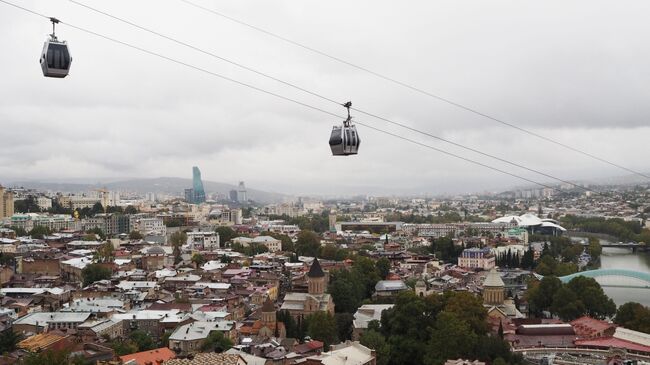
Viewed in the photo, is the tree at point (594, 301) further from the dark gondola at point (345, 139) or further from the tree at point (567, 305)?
the dark gondola at point (345, 139)

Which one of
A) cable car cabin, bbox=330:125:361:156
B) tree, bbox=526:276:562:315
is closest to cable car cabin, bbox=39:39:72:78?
cable car cabin, bbox=330:125:361:156

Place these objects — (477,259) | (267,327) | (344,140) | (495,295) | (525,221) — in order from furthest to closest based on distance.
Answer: (525,221) < (477,259) < (495,295) < (267,327) < (344,140)

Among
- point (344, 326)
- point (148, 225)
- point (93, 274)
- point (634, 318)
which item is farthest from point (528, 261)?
point (148, 225)

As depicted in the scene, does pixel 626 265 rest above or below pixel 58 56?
below

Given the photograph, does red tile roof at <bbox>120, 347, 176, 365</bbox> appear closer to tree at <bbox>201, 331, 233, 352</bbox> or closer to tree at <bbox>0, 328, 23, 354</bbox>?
tree at <bbox>201, 331, 233, 352</bbox>

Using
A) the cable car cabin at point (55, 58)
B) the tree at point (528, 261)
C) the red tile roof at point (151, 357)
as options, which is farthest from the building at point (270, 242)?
the cable car cabin at point (55, 58)

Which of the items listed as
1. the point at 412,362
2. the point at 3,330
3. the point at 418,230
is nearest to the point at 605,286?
the point at 412,362

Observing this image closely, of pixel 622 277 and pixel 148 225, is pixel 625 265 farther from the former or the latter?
pixel 148 225
